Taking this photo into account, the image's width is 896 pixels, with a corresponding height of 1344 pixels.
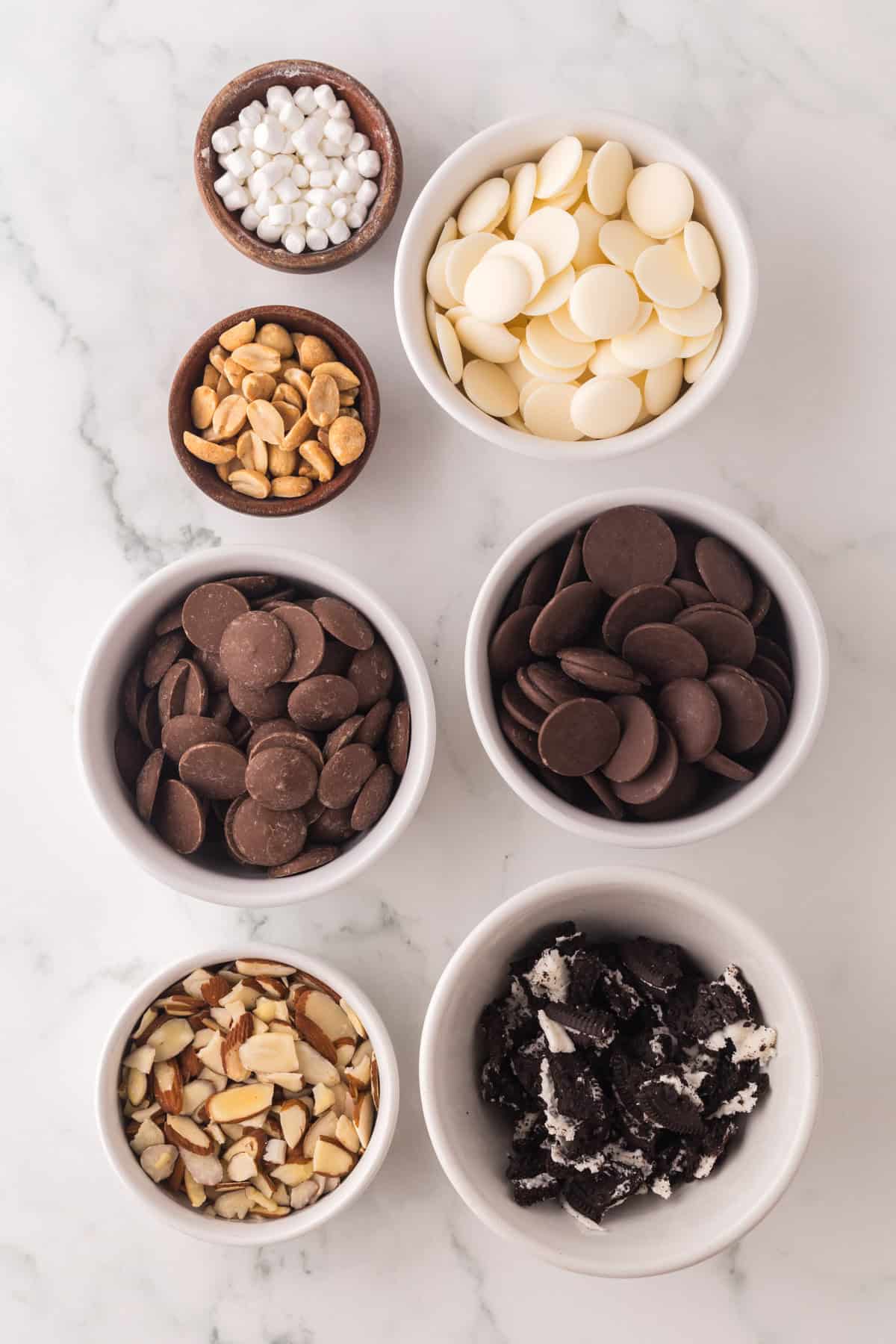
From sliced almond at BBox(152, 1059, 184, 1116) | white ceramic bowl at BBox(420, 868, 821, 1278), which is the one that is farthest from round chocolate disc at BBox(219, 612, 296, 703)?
sliced almond at BBox(152, 1059, 184, 1116)

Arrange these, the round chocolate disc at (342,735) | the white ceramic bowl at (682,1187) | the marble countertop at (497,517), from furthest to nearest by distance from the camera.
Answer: the marble countertop at (497,517) < the round chocolate disc at (342,735) < the white ceramic bowl at (682,1187)

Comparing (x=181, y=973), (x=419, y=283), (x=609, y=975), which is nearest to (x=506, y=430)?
(x=419, y=283)

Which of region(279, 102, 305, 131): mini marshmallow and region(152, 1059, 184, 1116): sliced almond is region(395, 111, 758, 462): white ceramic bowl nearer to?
region(279, 102, 305, 131): mini marshmallow

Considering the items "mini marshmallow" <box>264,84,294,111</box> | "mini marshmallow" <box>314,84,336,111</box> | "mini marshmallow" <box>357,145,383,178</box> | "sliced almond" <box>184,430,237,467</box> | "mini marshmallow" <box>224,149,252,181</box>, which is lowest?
"sliced almond" <box>184,430,237,467</box>

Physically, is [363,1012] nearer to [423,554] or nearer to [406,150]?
[423,554]

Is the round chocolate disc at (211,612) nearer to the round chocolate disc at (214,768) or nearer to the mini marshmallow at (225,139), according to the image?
the round chocolate disc at (214,768)

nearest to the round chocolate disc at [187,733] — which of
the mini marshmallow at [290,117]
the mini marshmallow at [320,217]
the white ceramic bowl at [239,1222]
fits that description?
the white ceramic bowl at [239,1222]

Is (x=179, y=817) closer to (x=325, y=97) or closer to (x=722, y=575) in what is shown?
(x=722, y=575)

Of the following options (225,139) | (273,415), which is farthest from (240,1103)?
(225,139)
